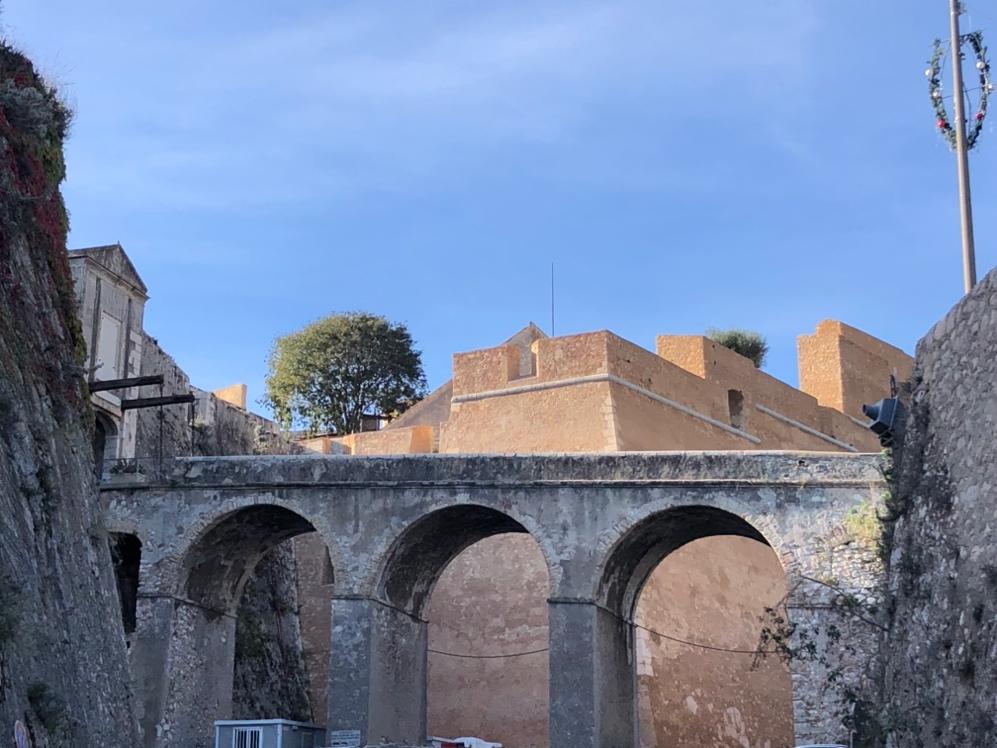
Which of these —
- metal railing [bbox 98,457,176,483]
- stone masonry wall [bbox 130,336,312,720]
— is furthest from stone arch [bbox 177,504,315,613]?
stone masonry wall [bbox 130,336,312,720]

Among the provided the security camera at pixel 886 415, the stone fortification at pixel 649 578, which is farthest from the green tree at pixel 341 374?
the security camera at pixel 886 415

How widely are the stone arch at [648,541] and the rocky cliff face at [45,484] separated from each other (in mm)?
7872

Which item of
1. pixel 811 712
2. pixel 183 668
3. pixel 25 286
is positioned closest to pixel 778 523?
pixel 811 712

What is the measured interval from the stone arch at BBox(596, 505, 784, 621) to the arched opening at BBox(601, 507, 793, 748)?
0.13ft

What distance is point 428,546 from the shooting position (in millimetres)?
24094

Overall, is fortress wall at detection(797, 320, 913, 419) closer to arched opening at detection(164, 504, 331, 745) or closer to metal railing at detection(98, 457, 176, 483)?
arched opening at detection(164, 504, 331, 745)

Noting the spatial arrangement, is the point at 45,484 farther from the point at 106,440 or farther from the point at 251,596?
the point at 251,596

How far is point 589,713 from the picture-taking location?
70.7 feet

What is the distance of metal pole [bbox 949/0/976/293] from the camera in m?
18.6

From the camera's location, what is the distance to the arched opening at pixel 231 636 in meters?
23.5

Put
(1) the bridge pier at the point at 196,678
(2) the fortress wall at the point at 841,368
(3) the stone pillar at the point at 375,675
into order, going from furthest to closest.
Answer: (2) the fortress wall at the point at 841,368 < (1) the bridge pier at the point at 196,678 < (3) the stone pillar at the point at 375,675

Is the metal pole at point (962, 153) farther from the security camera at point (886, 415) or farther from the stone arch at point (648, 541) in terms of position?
the stone arch at point (648, 541)

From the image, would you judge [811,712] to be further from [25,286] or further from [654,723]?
[25,286]

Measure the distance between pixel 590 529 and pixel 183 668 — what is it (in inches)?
266
